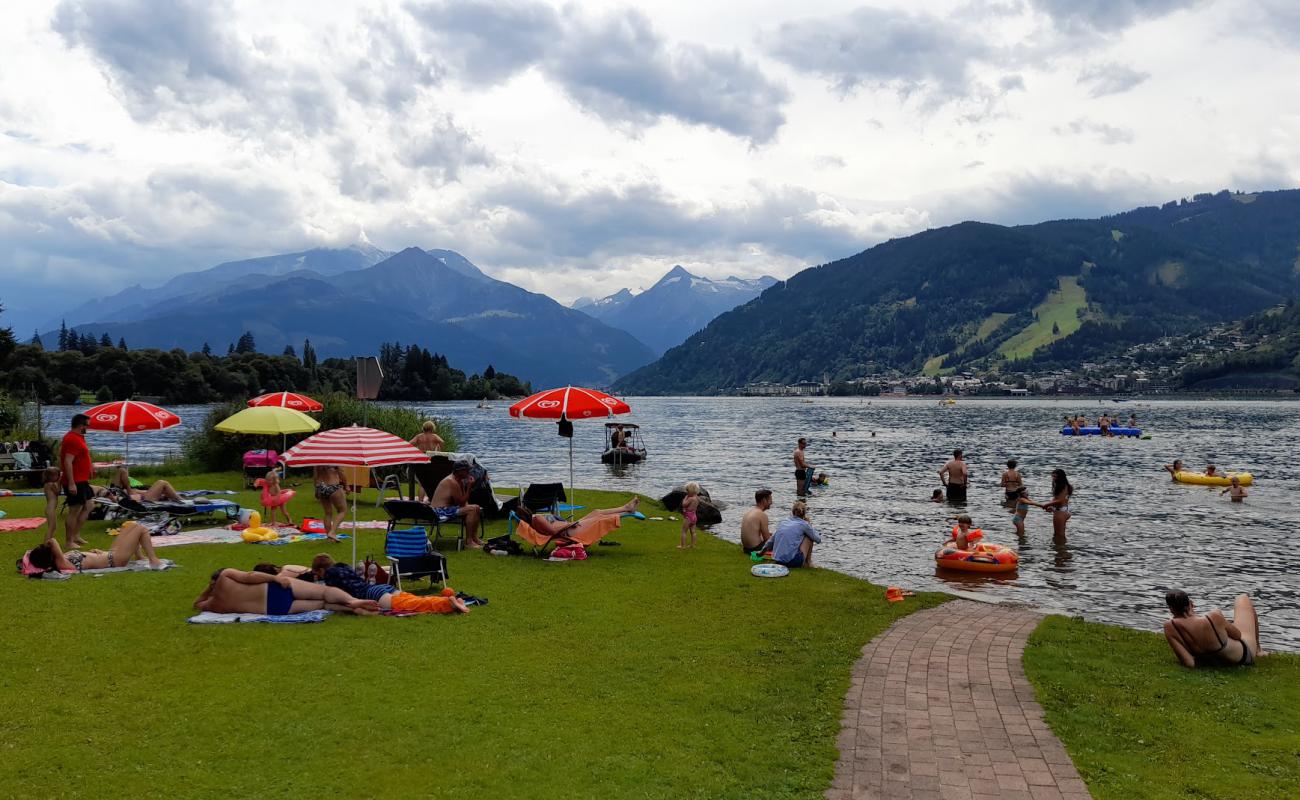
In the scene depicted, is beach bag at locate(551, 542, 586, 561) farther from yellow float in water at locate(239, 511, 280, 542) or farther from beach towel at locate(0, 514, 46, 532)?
beach towel at locate(0, 514, 46, 532)

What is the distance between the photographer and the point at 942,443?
71.5 metres

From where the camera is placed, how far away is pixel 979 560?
17250mm

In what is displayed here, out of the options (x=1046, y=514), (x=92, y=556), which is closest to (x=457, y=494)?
(x=92, y=556)

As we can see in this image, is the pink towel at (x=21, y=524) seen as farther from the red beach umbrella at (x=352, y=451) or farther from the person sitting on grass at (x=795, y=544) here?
the person sitting on grass at (x=795, y=544)

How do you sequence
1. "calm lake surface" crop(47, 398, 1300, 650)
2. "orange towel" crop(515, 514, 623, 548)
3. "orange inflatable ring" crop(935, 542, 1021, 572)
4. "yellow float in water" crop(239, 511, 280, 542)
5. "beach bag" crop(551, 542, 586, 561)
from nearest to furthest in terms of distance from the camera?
"beach bag" crop(551, 542, 586, 561) → "orange towel" crop(515, 514, 623, 548) → "calm lake surface" crop(47, 398, 1300, 650) → "yellow float in water" crop(239, 511, 280, 542) → "orange inflatable ring" crop(935, 542, 1021, 572)

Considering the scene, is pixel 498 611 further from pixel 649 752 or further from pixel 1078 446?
pixel 1078 446

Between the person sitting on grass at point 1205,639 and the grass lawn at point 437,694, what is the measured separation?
3.57 metres

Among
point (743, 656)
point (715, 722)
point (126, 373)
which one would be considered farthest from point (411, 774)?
point (126, 373)

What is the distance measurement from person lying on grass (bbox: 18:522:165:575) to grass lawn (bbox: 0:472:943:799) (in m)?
0.42

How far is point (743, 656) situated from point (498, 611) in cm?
368

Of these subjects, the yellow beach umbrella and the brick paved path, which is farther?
the yellow beach umbrella

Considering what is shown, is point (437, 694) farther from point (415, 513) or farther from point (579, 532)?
point (415, 513)

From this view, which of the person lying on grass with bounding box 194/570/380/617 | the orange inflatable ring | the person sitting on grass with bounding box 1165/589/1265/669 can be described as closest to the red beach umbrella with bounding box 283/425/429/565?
the person lying on grass with bounding box 194/570/380/617

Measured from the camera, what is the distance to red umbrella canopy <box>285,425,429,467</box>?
40.7 feet
